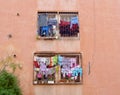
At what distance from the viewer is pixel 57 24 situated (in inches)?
1006

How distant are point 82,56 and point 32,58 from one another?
2034mm

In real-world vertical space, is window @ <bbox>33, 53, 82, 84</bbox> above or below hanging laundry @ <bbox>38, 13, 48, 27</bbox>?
below

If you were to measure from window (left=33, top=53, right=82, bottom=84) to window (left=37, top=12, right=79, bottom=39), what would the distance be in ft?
2.73

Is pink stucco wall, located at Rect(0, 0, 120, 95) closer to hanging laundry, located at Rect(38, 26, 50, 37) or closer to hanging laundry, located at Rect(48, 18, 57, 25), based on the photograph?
hanging laundry, located at Rect(38, 26, 50, 37)

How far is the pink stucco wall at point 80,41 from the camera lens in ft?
82.6

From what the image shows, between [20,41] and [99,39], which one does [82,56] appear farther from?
[20,41]

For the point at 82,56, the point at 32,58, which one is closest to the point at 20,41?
the point at 32,58

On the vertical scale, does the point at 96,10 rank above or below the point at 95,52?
above

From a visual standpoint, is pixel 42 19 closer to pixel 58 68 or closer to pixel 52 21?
pixel 52 21

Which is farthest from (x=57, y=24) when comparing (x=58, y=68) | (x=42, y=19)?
(x=58, y=68)

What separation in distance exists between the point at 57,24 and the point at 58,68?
1.82 meters

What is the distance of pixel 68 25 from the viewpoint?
1005 inches

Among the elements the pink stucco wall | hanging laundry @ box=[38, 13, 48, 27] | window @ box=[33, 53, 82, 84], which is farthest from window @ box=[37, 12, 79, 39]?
window @ box=[33, 53, 82, 84]

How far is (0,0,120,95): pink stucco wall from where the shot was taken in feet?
82.6
